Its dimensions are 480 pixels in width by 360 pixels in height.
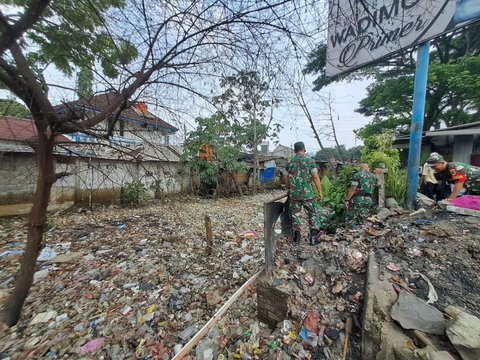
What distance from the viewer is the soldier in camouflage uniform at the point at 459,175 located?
3.47 m

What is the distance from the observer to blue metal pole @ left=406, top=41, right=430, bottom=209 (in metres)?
3.71

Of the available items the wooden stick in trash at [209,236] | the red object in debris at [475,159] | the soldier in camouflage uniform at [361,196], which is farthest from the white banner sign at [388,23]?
the red object in debris at [475,159]

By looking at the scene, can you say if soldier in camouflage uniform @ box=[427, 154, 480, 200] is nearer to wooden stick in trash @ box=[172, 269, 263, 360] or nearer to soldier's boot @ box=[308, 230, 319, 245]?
soldier's boot @ box=[308, 230, 319, 245]

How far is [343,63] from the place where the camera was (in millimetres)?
3912

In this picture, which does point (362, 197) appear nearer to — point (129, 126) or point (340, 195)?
point (340, 195)

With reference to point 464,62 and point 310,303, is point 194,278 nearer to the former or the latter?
point 310,303

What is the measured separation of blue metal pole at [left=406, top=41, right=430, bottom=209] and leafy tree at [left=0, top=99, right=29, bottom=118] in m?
5.16

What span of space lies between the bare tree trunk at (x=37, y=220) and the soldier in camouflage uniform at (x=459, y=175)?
5139 mm

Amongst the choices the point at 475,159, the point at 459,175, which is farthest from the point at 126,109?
the point at 475,159

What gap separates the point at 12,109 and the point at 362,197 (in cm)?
436

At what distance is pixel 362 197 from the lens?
3666 mm

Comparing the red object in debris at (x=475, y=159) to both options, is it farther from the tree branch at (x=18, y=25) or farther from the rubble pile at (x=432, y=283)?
the tree branch at (x=18, y=25)

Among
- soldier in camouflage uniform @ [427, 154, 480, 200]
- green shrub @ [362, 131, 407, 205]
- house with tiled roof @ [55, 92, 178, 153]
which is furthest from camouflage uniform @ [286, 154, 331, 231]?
soldier in camouflage uniform @ [427, 154, 480, 200]

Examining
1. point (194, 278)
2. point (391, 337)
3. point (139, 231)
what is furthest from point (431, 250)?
point (139, 231)
